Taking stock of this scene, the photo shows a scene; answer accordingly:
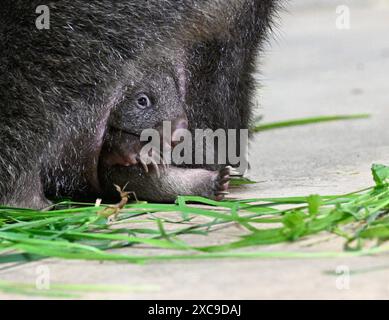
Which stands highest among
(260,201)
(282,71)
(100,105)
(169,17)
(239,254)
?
(282,71)

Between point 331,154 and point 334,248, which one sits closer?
point 334,248

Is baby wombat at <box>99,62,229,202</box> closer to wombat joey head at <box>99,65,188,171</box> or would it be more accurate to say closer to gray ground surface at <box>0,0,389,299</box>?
wombat joey head at <box>99,65,188,171</box>

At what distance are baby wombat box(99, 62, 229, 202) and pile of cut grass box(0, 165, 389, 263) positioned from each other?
0.34 feet

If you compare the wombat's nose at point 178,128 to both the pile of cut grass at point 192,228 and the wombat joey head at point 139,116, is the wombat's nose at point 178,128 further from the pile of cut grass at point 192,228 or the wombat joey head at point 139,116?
the pile of cut grass at point 192,228

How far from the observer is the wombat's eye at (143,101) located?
230 cm

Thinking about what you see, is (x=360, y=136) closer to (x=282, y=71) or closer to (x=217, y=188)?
(x=217, y=188)

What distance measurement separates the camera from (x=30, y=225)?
2037mm

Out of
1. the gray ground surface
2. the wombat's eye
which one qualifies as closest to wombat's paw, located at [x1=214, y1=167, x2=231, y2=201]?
the gray ground surface

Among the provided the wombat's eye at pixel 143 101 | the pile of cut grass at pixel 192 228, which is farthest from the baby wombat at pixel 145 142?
the pile of cut grass at pixel 192 228

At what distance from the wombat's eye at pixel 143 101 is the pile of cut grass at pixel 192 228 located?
244 mm

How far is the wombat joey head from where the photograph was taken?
2.29 metres

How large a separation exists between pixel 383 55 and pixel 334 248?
440cm

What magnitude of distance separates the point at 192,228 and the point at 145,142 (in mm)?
398

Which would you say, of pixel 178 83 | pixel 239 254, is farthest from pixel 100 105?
pixel 239 254
